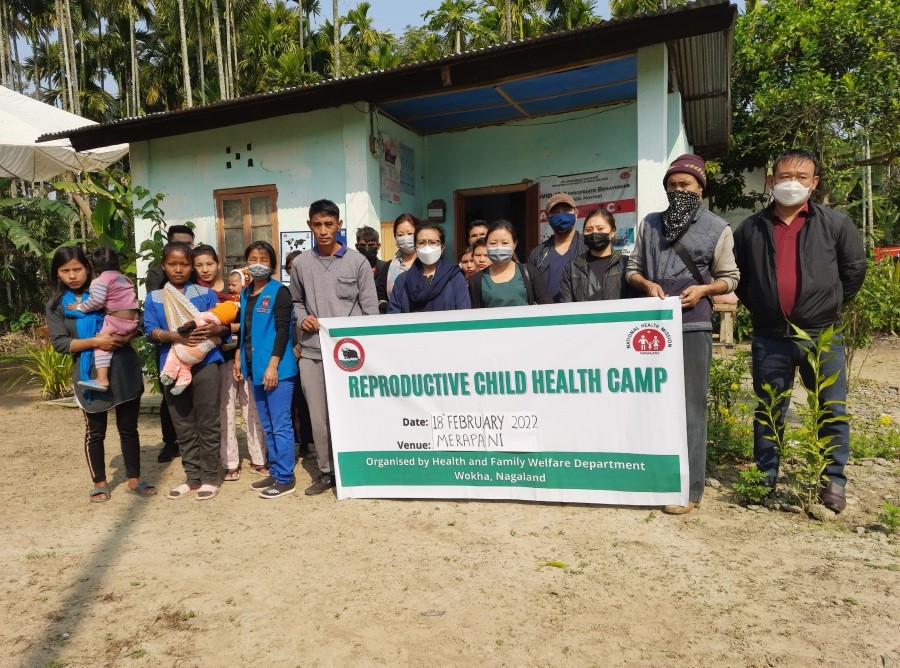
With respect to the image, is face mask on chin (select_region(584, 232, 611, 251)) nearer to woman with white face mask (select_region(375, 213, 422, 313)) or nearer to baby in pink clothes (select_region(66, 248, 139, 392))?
woman with white face mask (select_region(375, 213, 422, 313))

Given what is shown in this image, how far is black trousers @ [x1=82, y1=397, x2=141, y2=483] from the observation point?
4.15m

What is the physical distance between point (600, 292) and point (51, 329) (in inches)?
146

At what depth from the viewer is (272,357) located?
13.2 feet

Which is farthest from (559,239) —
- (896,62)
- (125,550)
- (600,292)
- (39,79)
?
(39,79)

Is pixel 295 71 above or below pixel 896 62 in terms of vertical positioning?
above

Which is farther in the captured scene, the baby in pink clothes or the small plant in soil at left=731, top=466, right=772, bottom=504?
the baby in pink clothes

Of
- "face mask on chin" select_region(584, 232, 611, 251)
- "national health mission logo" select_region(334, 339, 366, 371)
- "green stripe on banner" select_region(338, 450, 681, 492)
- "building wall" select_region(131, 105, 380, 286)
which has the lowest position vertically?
"green stripe on banner" select_region(338, 450, 681, 492)

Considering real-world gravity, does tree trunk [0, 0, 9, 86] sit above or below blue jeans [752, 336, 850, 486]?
above

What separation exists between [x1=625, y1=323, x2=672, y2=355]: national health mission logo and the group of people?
0.19m

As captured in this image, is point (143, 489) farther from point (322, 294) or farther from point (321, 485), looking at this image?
point (322, 294)

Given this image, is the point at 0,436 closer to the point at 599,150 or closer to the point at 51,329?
the point at 51,329

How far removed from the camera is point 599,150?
26.5 feet

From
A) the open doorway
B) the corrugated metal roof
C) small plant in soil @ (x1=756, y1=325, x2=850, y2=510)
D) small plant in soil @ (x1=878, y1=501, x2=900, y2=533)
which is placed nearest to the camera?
small plant in soil @ (x1=878, y1=501, x2=900, y2=533)

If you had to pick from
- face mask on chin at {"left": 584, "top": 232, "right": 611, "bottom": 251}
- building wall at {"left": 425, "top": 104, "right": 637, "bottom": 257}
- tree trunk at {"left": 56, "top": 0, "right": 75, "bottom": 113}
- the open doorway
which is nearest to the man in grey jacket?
face mask on chin at {"left": 584, "top": 232, "right": 611, "bottom": 251}
